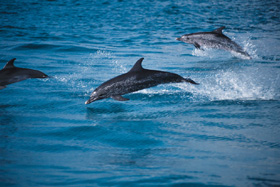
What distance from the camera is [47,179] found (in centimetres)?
392

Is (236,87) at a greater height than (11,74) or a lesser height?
lesser

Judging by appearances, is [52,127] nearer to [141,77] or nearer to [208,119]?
[141,77]

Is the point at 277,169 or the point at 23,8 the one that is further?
the point at 23,8

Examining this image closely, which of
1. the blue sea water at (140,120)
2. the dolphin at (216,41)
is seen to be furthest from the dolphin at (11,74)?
the dolphin at (216,41)

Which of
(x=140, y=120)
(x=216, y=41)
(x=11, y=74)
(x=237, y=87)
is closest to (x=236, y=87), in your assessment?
(x=237, y=87)

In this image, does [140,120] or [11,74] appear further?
[11,74]

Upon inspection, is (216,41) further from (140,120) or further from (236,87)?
(140,120)

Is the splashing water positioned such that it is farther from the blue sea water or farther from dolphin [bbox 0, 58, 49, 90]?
dolphin [bbox 0, 58, 49, 90]

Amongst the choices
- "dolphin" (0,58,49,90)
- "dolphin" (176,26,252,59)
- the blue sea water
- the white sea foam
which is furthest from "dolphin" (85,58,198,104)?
"dolphin" (176,26,252,59)

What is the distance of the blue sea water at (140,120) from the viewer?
4113 millimetres

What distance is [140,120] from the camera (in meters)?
6.23

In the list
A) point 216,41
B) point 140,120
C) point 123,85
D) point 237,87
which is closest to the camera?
point 140,120

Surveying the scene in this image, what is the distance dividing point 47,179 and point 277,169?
3.07 meters

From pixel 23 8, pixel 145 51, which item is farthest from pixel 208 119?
pixel 23 8
